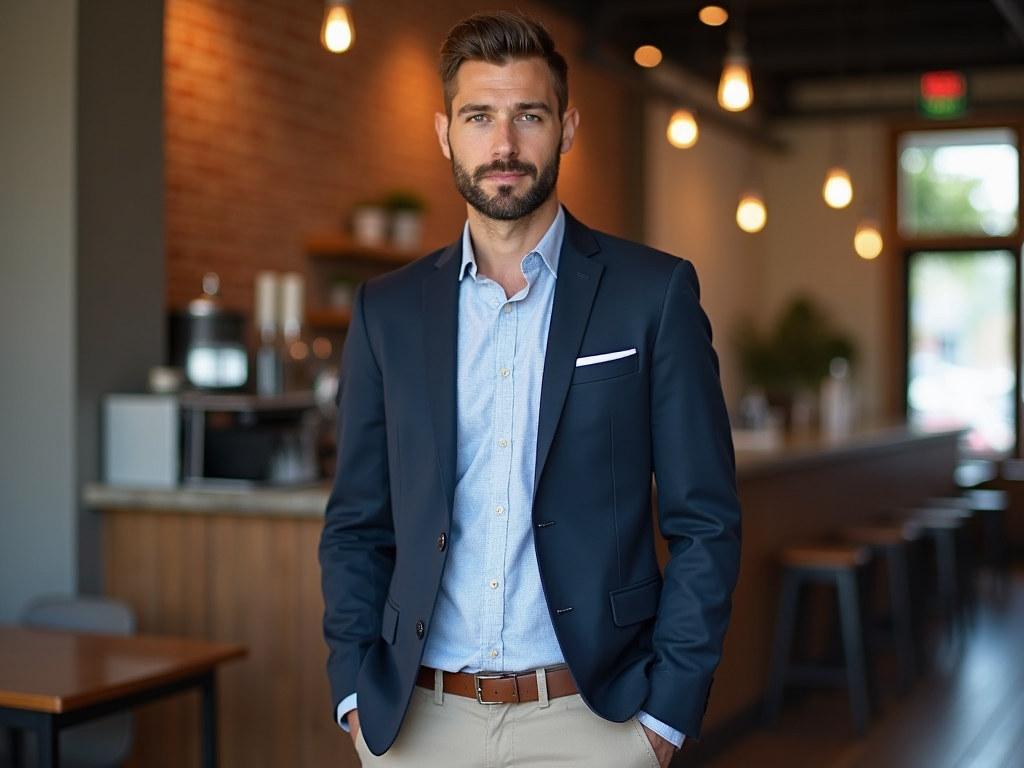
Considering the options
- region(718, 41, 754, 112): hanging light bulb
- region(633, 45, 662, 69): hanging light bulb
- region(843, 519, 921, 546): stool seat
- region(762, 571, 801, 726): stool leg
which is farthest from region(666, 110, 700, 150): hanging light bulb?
region(633, 45, 662, 69): hanging light bulb

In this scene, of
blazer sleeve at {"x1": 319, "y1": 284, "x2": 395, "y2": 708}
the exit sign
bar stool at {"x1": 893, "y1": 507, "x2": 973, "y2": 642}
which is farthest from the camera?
the exit sign

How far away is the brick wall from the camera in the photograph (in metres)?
5.47

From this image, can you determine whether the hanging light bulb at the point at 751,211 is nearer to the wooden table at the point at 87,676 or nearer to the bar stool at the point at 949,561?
the bar stool at the point at 949,561

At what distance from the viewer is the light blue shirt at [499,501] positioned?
6.08ft

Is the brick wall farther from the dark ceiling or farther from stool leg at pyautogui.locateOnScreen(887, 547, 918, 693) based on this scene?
stool leg at pyautogui.locateOnScreen(887, 547, 918, 693)

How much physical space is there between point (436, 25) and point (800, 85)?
6099 millimetres

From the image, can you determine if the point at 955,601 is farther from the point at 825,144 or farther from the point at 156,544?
the point at 825,144

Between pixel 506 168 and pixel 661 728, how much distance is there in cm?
84

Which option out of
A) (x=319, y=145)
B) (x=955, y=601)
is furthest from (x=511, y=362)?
(x=955, y=601)

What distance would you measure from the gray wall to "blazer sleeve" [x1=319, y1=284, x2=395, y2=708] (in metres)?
2.06

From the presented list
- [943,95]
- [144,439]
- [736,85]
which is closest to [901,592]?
[736,85]

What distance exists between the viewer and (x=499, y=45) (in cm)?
187

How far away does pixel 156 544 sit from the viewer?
13.0 ft

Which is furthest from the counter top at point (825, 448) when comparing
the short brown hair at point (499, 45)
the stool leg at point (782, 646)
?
the short brown hair at point (499, 45)
